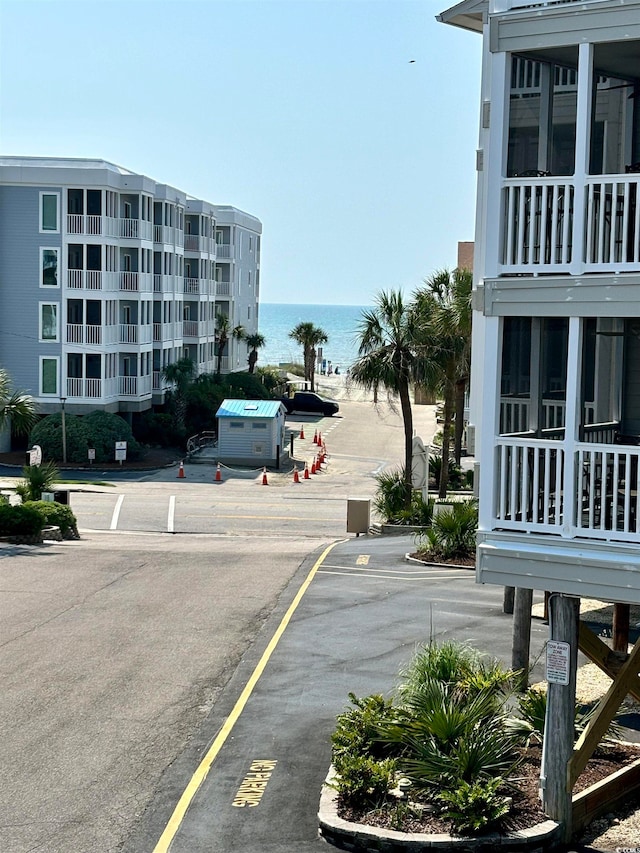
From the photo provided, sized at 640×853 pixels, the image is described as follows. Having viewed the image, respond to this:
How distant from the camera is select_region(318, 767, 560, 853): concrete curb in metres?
10.3

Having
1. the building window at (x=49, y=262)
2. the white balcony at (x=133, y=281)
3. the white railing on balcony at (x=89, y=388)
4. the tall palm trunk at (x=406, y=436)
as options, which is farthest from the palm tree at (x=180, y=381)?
the tall palm trunk at (x=406, y=436)

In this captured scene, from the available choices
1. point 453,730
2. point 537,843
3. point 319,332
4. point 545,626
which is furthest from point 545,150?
point 319,332

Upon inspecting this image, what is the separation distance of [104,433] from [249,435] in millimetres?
6303

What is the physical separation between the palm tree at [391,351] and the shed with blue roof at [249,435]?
708 inches

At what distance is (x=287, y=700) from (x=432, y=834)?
177 inches

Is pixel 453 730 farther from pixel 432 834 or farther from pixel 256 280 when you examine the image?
pixel 256 280

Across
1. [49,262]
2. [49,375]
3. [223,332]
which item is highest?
[49,262]

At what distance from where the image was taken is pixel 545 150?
1100cm

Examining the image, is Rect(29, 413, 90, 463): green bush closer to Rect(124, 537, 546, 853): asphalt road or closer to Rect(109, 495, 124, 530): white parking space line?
Rect(109, 495, 124, 530): white parking space line

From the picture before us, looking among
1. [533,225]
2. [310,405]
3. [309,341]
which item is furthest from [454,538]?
[309,341]

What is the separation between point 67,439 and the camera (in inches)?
1943

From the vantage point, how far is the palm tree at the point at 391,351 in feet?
107

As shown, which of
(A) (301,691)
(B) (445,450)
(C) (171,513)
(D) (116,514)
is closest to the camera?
(A) (301,691)

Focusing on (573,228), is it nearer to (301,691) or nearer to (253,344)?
(301,691)
